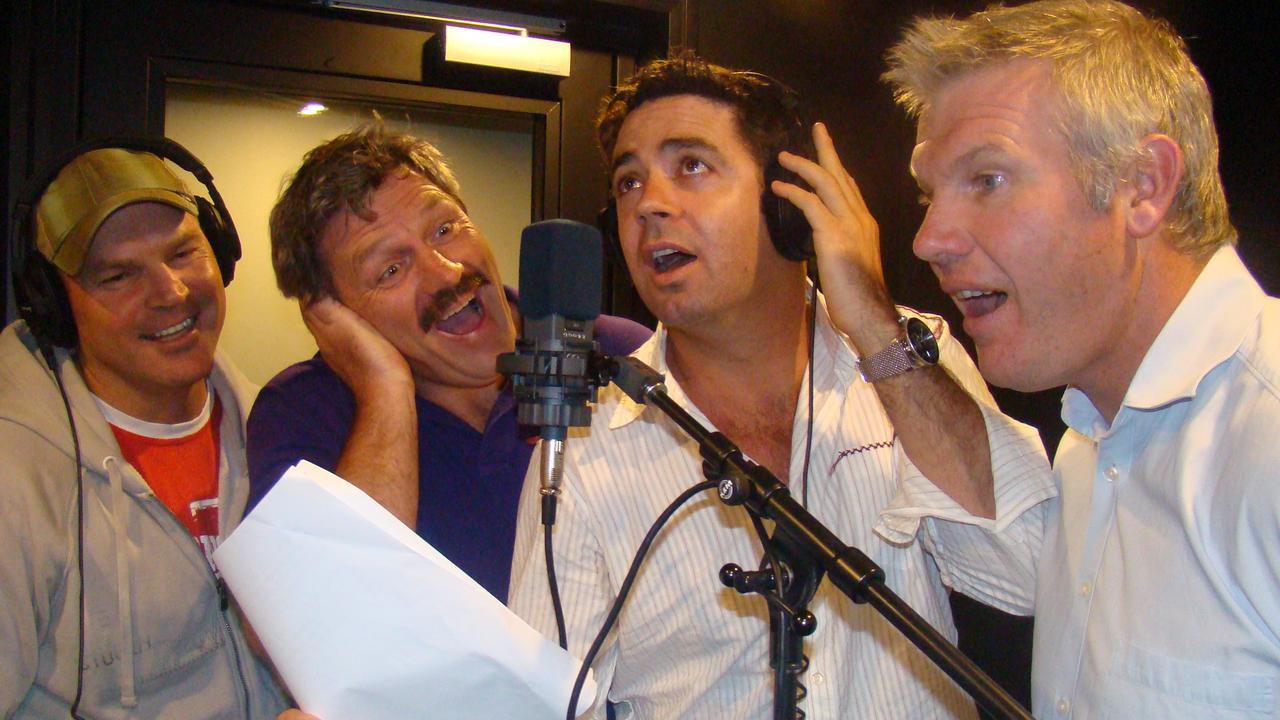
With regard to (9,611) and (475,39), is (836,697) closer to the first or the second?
(9,611)

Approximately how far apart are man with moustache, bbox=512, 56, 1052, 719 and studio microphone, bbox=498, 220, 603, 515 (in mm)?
452

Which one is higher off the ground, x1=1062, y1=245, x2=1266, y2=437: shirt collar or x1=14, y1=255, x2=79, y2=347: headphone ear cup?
x1=14, y1=255, x2=79, y2=347: headphone ear cup

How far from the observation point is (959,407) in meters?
1.37

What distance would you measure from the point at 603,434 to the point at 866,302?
54 cm

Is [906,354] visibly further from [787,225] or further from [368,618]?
[368,618]

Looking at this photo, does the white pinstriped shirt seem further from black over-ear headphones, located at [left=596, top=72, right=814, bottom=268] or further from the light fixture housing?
the light fixture housing

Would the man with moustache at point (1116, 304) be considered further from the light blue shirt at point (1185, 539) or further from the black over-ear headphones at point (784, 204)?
the black over-ear headphones at point (784, 204)

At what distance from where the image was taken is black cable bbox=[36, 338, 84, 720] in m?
1.58

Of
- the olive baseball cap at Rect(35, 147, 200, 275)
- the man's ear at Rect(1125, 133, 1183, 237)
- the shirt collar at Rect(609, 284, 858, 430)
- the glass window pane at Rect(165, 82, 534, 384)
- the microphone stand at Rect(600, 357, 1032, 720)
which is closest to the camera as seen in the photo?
the microphone stand at Rect(600, 357, 1032, 720)

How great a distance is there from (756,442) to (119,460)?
1205 mm

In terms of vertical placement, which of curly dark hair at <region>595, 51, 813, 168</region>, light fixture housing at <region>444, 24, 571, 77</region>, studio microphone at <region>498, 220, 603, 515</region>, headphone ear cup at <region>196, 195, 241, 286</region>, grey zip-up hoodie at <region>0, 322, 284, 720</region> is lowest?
grey zip-up hoodie at <region>0, 322, 284, 720</region>

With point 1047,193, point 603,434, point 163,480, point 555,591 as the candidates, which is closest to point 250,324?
point 163,480

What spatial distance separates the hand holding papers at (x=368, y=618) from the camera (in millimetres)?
896

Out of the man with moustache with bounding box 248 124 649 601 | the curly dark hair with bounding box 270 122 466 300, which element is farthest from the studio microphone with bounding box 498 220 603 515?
the curly dark hair with bounding box 270 122 466 300
